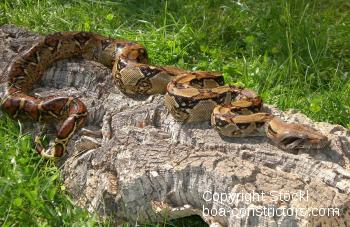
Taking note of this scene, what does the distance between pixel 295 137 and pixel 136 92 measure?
2181 mm

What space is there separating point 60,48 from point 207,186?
3720 mm

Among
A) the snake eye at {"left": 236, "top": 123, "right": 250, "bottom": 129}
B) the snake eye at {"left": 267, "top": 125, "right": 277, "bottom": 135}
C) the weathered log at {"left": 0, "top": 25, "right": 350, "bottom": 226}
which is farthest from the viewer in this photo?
the snake eye at {"left": 236, "top": 123, "right": 250, "bottom": 129}

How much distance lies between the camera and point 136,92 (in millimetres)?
7012

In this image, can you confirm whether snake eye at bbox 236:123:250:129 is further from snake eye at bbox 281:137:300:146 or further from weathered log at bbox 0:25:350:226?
snake eye at bbox 281:137:300:146

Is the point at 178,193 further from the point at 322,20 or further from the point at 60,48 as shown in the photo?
the point at 322,20

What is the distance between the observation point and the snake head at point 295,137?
18.2 ft

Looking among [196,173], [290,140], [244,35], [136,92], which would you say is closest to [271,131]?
[290,140]

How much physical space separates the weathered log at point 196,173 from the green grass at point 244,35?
1469mm

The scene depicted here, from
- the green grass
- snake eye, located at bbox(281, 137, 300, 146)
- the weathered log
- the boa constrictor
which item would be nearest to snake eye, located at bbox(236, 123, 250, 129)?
the boa constrictor

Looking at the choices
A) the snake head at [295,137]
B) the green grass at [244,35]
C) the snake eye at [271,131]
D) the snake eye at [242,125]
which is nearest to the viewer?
the snake head at [295,137]

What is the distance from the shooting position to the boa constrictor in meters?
5.87

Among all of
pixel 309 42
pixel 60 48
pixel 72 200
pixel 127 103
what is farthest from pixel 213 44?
pixel 72 200

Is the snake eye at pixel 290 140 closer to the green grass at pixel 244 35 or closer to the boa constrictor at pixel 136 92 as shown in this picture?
the boa constrictor at pixel 136 92

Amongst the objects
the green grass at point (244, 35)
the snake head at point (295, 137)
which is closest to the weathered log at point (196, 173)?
the snake head at point (295, 137)
